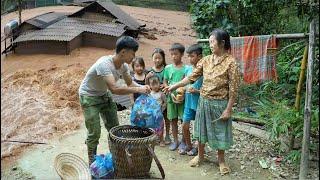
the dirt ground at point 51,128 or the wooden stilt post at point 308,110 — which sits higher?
the wooden stilt post at point 308,110

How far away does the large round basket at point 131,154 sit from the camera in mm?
4258

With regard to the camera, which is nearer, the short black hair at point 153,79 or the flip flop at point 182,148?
the short black hair at point 153,79

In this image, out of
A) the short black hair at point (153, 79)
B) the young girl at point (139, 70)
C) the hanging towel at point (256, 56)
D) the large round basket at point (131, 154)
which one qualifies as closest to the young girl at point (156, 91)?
the short black hair at point (153, 79)

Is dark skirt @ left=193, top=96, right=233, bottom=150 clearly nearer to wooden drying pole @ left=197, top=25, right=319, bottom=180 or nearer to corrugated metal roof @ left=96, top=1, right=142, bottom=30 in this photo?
wooden drying pole @ left=197, top=25, right=319, bottom=180

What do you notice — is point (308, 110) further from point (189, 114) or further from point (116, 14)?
point (116, 14)

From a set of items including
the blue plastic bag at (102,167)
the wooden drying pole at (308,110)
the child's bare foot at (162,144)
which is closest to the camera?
the wooden drying pole at (308,110)

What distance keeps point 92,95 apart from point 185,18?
1935cm

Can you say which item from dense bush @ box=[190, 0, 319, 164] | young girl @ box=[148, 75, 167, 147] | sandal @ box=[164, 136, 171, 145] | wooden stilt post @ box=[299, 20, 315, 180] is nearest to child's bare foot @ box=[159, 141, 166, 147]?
sandal @ box=[164, 136, 171, 145]

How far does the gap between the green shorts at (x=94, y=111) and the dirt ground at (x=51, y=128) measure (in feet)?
2.00

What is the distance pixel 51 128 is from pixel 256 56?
122 inches

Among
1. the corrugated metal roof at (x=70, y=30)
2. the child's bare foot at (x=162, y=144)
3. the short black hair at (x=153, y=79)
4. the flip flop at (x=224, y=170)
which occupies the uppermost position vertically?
the corrugated metal roof at (x=70, y=30)

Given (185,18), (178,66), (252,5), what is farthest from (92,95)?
(185,18)

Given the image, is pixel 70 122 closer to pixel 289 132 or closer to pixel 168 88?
pixel 168 88

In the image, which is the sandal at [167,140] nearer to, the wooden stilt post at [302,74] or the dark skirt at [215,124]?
the dark skirt at [215,124]
